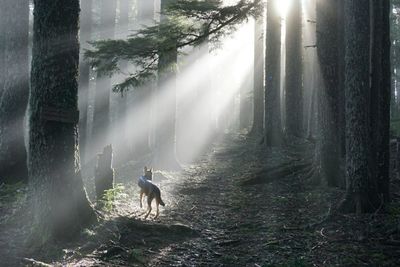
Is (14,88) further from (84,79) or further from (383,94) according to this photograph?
(383,94)

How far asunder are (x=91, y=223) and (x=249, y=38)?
1402 inches

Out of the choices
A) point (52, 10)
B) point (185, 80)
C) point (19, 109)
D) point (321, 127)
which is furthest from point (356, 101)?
point (185, 80)

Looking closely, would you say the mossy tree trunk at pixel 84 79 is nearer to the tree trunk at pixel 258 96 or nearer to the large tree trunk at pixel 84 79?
the large tree trunk at pixel 84 79

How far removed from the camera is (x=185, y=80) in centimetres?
3469

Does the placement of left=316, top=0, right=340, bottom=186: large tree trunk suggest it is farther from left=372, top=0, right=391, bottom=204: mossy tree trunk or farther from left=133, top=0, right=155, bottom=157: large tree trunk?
left=133, top=0, right=155, bottom=157: large tree trunk

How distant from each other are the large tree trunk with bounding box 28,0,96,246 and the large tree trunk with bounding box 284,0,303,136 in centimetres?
1382

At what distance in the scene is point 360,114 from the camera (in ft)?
28.1

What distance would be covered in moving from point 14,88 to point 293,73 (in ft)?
42.2

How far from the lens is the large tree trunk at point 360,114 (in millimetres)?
8547

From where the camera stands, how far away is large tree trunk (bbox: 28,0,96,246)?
674 cm

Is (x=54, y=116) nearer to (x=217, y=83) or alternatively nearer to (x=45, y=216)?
(x=45, y=216)

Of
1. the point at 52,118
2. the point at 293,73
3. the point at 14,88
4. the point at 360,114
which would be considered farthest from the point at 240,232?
the point at 293,73

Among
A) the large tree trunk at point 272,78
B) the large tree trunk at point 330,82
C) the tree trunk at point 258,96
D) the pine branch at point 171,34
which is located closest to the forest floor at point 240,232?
the large tree trunk at point 330,82

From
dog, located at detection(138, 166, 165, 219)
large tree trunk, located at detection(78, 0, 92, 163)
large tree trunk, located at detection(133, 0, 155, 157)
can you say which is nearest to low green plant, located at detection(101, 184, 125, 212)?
dog, located at detection(138, 166, 165, 219)
